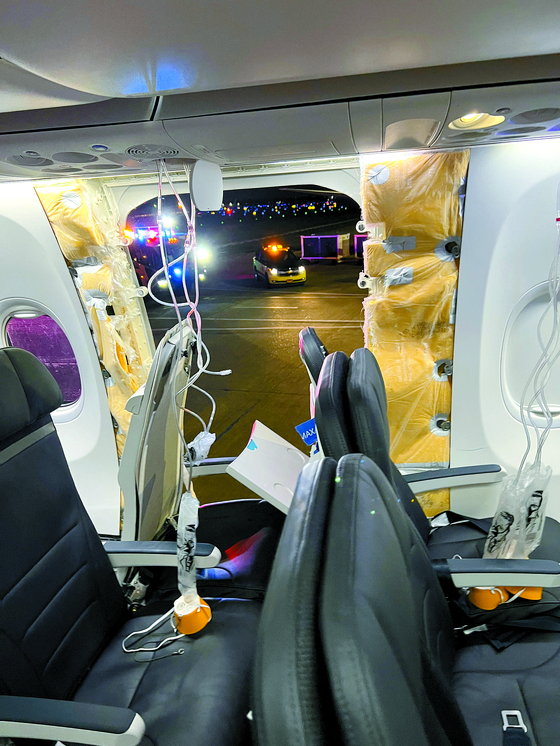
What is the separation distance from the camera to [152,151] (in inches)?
56.0

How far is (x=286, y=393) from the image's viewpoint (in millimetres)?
4707

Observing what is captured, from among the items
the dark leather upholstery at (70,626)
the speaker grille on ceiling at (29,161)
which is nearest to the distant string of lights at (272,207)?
the speaker grille on ceiling at (29,161)

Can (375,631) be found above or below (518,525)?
above

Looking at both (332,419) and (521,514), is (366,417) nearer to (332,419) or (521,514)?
(332,419)

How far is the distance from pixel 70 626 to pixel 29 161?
63.9 inches

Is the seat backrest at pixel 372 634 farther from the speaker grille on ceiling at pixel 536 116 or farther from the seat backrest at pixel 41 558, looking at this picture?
the speaker grille on ceiling at pixel 536 116

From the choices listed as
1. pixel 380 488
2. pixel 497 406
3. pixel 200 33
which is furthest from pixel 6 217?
pixel 497 406

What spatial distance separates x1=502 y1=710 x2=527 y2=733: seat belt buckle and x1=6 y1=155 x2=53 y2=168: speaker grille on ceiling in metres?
2.28

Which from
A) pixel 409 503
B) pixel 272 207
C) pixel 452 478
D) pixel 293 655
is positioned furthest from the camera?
pixel 272 207

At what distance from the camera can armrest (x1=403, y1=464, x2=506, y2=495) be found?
2.03 m

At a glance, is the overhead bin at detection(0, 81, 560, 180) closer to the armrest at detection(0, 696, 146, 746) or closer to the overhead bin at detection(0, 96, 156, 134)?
the overhead bin at detection(0, 96, 156, 134)

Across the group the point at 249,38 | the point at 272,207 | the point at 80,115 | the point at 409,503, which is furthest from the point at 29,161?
the point at 272,207

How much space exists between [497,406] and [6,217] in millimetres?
2931

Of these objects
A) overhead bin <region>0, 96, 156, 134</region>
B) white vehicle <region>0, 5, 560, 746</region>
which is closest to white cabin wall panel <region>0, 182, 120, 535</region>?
white vehicle <region>0, 5, 560, 746</region>
